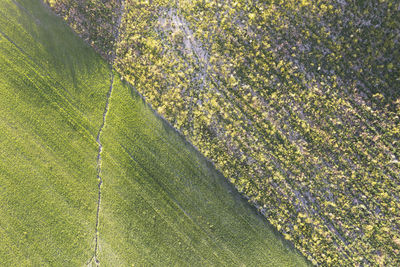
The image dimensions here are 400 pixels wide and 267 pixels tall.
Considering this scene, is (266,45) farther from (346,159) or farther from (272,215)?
(272,215)

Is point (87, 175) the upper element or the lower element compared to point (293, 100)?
lower

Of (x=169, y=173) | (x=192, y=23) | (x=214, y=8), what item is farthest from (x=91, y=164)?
(x=214, y=8)

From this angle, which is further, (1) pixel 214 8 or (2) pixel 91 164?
(2) pixel 91 164

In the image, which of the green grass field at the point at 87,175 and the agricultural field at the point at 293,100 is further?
the green grass field at the point at 87,175

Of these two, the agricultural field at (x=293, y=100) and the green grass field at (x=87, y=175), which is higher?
the agricultural field at (x=293, y=100)
